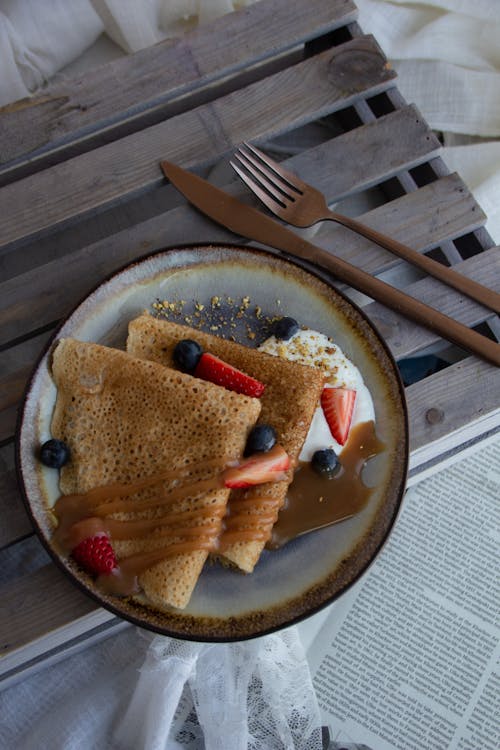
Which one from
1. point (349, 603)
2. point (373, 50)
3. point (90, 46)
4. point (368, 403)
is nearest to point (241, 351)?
point (368, 403)

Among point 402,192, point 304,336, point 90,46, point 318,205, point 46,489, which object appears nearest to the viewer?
point 46,489

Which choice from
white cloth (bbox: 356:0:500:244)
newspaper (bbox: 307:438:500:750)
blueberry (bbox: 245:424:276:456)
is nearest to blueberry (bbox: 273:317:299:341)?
blueberry (bbox: 245:424:276:456)

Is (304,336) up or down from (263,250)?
down

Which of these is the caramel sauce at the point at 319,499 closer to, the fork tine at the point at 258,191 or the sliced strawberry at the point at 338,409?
the sliced strawberry at the point at 338,409

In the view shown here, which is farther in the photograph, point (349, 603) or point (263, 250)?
point (349, 603)

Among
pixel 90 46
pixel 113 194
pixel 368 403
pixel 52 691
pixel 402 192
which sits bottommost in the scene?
pixel 52 691

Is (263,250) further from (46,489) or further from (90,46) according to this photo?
(90,46)

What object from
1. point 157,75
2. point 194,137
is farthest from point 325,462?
point 157,75

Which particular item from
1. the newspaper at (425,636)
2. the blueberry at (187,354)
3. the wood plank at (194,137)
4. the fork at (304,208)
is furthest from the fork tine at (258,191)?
the newspaper at (425,636)
